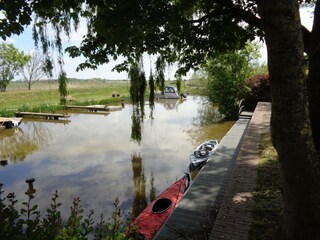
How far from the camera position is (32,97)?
1903 inches

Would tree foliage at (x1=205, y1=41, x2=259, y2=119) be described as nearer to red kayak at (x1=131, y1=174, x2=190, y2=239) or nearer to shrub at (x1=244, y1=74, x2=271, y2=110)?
shrub at (x1=244, y1=74, x2=271, y2=110)

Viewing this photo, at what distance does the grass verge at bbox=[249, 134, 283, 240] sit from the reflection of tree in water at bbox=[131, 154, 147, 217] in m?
4.88

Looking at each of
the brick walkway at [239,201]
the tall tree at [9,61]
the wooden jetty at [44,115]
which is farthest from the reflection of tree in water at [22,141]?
the tall tree at [9,61]

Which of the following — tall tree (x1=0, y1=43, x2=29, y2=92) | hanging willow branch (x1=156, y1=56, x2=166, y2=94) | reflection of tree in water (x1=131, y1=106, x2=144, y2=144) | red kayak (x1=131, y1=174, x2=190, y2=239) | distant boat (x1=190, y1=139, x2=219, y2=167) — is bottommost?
red kayak (x1=131, y1=174, x2=190, y2=239)

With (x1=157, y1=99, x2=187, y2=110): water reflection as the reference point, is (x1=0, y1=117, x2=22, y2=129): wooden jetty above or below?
below

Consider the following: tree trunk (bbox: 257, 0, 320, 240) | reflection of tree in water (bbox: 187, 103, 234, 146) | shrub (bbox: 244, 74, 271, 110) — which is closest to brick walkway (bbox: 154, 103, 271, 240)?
tree trunk (bbox: 257, 0, 320, 240)

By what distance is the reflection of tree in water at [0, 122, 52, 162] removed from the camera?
1864 cm

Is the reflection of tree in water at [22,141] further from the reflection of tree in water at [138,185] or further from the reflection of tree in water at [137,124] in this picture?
the reflection of tree in water at [137,124]

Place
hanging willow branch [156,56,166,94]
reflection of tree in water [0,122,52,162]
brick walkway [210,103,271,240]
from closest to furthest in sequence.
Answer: brick walkway [210,103,271,240]
hanging willow branch [156,56,166,94]
reflection of tree in water [0,122,52,162]

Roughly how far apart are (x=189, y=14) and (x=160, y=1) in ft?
8.03

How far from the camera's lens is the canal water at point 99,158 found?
477 inches

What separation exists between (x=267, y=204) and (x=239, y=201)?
22.6 inches

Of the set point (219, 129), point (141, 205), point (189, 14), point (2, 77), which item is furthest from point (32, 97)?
point (189, 14)

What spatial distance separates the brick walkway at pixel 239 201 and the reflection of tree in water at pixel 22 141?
14.0m
